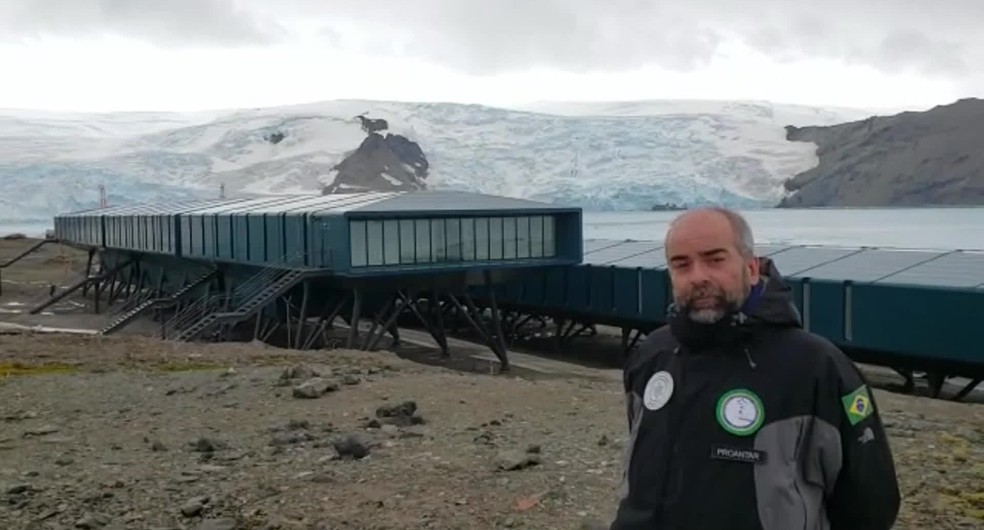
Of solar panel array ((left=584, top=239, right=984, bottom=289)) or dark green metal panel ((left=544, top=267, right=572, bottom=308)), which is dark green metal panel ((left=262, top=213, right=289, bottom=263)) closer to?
dark green metal panel ((left=544, top=267, right=572, bottom=308))

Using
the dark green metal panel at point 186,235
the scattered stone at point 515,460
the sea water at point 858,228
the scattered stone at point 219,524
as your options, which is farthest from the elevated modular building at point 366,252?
the scattered stone at point 219,524

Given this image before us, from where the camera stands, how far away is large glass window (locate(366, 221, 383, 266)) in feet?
91.9

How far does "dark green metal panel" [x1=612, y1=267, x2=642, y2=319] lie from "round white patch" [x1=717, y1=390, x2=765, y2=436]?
27.5 m

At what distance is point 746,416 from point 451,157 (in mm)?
115142

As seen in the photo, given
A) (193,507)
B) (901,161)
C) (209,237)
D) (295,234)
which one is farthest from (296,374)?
(901,161)

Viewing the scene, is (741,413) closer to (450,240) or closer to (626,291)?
(450,240)

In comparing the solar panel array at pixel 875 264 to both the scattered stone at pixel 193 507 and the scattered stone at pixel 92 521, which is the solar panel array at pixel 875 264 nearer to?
the scattered stone at pixel 193 507

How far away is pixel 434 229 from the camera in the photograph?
2930cm

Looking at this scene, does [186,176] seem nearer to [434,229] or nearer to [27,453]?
[434,229]

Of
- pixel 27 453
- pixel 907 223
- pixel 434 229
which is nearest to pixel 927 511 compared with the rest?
pixel 27 453

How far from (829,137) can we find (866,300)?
472 feet

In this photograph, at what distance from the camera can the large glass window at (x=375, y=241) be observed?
2802cm

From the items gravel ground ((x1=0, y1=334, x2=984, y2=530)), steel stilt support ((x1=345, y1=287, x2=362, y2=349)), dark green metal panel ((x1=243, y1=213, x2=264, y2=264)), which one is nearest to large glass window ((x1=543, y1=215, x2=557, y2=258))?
steel stilt support ((x1=345, y1=287, x2=362, y2=349))

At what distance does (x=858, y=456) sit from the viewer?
300 centimetres
